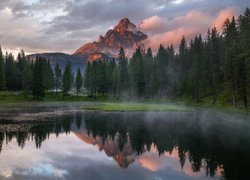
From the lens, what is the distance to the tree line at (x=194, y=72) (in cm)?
7719

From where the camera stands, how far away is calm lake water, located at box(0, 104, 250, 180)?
20.0m

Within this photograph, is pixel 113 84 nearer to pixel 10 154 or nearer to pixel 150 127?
pixel 150 127

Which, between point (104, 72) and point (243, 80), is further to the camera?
point (104, 72)

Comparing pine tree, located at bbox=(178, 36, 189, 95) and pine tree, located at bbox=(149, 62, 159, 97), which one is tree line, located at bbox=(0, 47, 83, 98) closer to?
pine tree, located at bbox=(149, 62, 159, 97)

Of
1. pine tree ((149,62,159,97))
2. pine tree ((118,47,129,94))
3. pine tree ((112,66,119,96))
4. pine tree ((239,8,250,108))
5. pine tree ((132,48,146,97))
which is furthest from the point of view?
pine tree ((112,66,119,96))

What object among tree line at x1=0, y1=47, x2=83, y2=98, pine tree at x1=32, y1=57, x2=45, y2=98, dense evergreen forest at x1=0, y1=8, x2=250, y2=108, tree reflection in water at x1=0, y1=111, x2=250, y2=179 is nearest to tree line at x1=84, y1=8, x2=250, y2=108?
dense evergreen forest at x1=0, y1=8, x2=250, y2=108

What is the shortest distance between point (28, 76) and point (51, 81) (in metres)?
27.5

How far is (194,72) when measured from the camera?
108 metres

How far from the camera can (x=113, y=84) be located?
146125 millimetres

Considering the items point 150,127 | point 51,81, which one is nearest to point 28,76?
point 51,81

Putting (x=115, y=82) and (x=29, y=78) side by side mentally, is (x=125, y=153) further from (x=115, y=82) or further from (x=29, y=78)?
(x=115, y=82)

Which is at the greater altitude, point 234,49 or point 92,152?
point 234,49

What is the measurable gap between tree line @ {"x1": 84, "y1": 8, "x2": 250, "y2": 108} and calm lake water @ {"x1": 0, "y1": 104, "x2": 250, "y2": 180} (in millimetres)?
39158

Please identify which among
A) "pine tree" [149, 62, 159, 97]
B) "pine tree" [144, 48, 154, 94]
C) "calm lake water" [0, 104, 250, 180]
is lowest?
"calm lake water" [0, 104, 250, 180]
